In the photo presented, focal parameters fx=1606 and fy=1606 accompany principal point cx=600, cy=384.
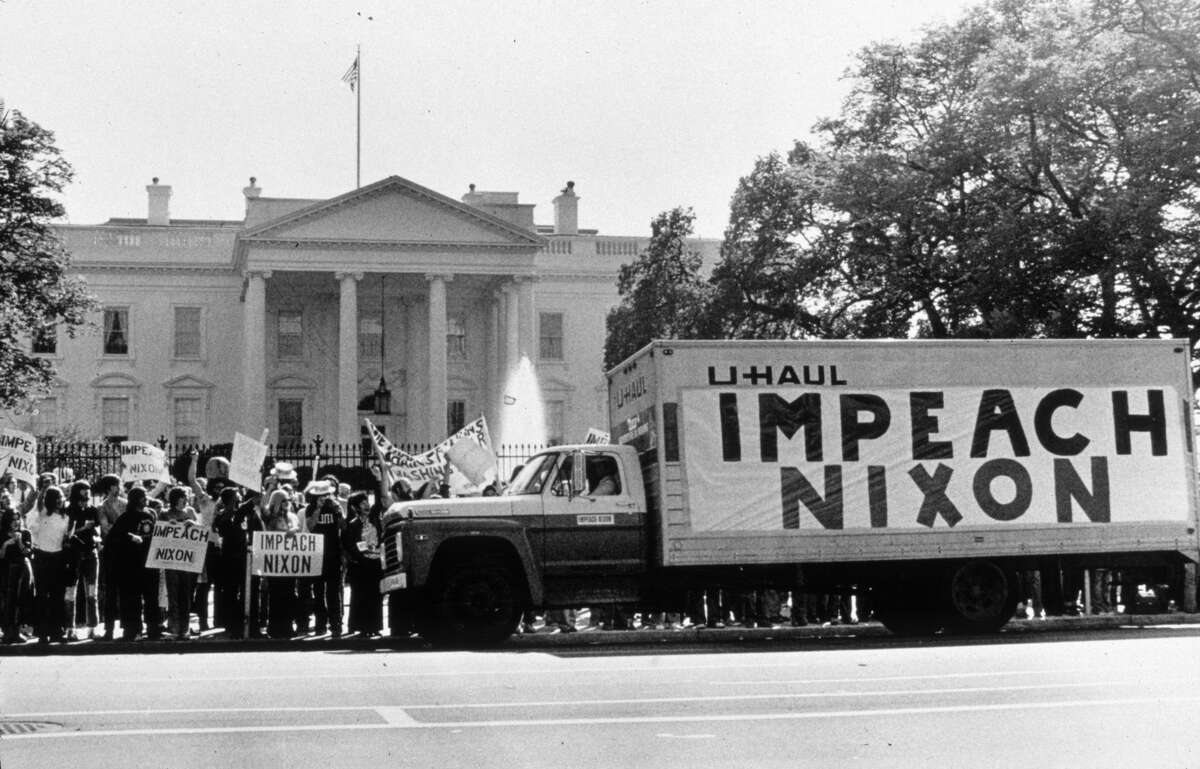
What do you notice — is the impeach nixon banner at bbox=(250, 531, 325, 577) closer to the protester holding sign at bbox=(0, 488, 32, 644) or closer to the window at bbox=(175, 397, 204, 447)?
the protester holding sign at bbox=(0, 488, 32, 644)

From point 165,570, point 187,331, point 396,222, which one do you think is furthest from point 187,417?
point 165,570

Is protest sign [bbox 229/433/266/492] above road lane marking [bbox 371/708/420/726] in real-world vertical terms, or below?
above

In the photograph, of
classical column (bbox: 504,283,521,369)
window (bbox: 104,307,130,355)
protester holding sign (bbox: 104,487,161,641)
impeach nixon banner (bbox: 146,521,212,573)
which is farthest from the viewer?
window (bbox: 104,307,130,355)

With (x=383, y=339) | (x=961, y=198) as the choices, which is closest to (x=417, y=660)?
(x=961, y=198)

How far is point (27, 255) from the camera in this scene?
44750mm

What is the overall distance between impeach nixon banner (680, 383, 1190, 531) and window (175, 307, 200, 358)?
51689 mm

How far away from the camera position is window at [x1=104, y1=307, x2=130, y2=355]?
65188 mm

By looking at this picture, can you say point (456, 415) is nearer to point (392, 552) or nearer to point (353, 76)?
point (353, 76)

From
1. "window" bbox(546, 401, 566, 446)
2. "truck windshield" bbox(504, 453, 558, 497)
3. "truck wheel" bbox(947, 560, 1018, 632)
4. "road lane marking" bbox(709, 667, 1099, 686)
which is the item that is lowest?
"road lane marking" bbox(709, 667, 1099, 686)

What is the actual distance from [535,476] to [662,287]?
91.4 feet

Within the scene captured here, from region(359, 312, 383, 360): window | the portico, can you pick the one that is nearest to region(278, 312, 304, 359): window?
the portico

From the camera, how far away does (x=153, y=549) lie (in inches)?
701

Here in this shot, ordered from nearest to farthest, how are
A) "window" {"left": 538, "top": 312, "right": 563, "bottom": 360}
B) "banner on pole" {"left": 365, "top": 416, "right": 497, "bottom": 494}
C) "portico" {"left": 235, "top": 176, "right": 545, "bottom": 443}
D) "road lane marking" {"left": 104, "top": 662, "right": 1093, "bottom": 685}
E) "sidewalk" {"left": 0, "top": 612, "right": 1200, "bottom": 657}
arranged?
"road lane marking" {"left": 104, "top": 662, "right": 1093, "bottom": 685}, "sidewalk" {"left": 0, "top": 612, "right": 1200, "bottom": 657}, "banner on pole" {"left": 365, "top": 416, "right": 497, "bottom": 494}, "portico" {"left": 235, "top": 176, "right": 545, "bottom": 443}, "window" {"left": 538, "top": 312, "right": 563, "bottom": 360}

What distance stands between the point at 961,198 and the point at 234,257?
35.8 m
